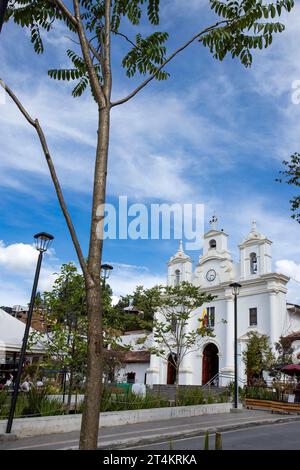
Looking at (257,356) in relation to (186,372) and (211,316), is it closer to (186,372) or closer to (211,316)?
(211,316)

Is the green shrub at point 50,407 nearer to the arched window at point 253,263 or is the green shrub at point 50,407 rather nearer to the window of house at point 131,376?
the arched window at point 253,263

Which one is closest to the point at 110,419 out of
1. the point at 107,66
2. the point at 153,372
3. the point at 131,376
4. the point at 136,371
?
the point at 107,66

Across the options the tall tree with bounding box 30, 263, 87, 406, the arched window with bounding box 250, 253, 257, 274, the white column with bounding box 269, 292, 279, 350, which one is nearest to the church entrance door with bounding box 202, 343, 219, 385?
the white column with bounding box 269, 292, 279, 350

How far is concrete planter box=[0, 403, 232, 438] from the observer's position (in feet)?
34.6

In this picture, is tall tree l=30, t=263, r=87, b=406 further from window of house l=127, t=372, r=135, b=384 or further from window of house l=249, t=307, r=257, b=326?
window of house l=127, t=372, r=135, b=384

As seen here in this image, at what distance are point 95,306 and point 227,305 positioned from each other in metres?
33.4

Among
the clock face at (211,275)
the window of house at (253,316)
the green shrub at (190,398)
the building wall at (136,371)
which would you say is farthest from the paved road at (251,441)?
the building wall at (136,371)

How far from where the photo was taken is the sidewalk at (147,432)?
31.7ft

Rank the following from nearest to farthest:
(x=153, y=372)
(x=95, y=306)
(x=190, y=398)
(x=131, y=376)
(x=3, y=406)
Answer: (x=95, y=306)
(x=3, y=406)
(x=190, y=398)
(x=153, y=372)
(x=131, y=376)

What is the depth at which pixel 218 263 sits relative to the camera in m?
38.7

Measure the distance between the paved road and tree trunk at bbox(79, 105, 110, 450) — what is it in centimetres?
673

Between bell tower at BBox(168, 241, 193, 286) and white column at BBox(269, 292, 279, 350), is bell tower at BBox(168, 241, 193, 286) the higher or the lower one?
the higher one

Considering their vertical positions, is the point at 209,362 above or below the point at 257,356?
below

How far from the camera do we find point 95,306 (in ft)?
11.5
